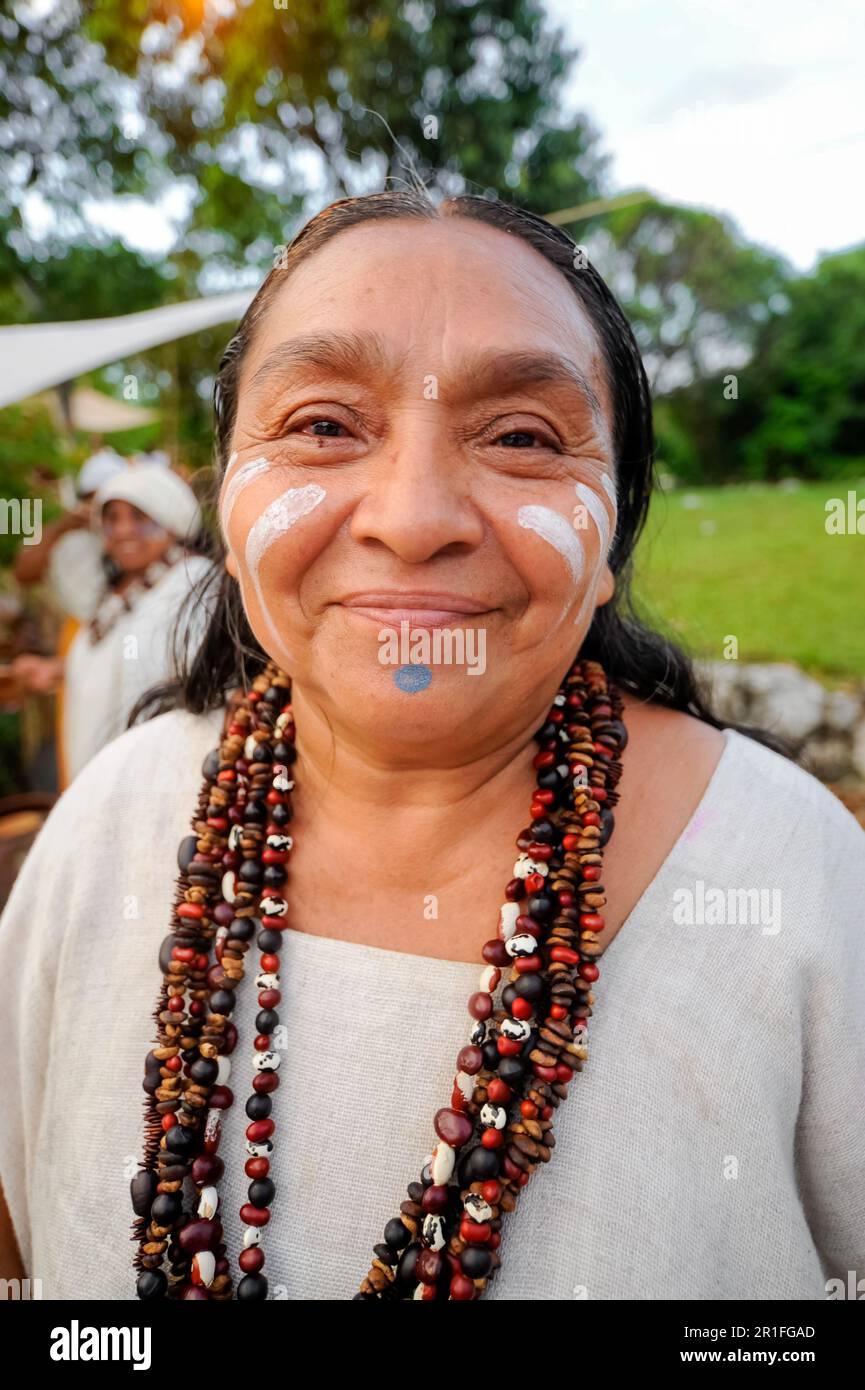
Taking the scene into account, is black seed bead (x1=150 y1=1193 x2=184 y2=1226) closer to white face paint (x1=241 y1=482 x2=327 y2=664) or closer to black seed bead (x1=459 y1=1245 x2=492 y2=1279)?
black seed bead (x1=459 y1=1245 x2=492 y2=1279)

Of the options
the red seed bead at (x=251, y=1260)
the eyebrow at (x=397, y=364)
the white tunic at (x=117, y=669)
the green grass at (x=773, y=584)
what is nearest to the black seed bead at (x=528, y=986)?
the red seed bead at (x=251, y=1260)

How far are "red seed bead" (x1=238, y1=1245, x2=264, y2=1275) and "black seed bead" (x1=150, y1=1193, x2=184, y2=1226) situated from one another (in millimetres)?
123

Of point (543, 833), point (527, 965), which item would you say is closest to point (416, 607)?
point (543, 833)

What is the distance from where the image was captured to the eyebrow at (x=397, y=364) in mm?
1229

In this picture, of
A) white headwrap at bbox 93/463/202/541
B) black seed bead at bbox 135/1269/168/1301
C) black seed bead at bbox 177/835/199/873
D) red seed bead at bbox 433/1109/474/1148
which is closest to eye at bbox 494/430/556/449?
black seed bead at bbox 177/835/199/873

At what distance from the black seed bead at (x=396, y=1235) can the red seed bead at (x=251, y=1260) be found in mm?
190

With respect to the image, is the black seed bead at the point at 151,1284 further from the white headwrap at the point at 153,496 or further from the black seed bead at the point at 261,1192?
the white headwrap at the point at 153,496

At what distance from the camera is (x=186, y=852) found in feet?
5.16

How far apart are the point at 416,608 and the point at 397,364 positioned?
1.11ft

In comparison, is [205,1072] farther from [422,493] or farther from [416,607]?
[422,493]

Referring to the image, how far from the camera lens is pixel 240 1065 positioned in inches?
55.6

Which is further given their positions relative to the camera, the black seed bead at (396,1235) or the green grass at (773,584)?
the green grass at (773,584)
